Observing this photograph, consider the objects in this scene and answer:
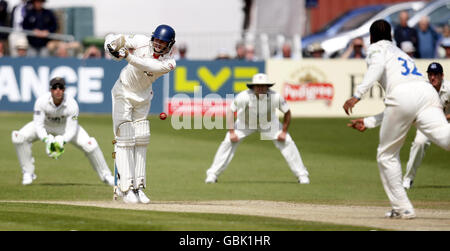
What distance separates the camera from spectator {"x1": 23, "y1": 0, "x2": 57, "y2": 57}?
1142 inches

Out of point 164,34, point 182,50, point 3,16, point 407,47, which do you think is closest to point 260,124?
point 164,34

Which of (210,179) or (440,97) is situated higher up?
(440,97)

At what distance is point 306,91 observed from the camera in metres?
29.2

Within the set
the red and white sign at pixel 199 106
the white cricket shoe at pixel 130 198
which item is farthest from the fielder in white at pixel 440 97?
the red and white sign at pixel 199 106

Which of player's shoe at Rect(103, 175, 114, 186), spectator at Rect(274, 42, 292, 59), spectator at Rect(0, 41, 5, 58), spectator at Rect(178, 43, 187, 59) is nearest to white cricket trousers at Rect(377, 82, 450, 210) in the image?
player's shoe at Rect(103, 175, 114, 186)

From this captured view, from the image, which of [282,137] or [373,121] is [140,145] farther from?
[282,137]

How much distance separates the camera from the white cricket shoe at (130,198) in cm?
1349

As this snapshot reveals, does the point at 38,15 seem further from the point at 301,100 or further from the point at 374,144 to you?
the point at 374,144

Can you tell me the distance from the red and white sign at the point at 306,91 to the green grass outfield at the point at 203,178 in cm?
164

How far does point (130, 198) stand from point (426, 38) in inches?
678

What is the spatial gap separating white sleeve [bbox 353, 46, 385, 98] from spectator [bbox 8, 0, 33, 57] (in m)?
19.3

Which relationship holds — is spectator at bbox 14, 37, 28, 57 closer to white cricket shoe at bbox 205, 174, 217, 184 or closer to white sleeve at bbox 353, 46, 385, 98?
white cricket shoe at bbox 205, 174, 217, 184

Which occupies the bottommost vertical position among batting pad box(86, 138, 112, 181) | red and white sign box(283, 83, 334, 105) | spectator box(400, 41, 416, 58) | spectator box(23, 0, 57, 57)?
batting pad box(86, 138, 112, 181)
